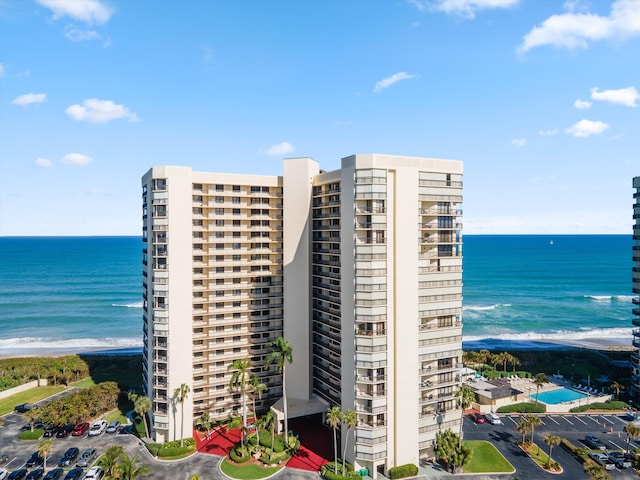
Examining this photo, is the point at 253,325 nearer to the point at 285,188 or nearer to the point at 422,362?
the point at 285,188

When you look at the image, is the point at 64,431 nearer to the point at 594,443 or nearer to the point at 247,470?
the point at 247,470

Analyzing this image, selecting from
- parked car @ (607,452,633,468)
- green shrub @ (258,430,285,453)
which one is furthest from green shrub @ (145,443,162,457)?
parked car @ (607,452,633,468)

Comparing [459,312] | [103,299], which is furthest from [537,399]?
[103,299]

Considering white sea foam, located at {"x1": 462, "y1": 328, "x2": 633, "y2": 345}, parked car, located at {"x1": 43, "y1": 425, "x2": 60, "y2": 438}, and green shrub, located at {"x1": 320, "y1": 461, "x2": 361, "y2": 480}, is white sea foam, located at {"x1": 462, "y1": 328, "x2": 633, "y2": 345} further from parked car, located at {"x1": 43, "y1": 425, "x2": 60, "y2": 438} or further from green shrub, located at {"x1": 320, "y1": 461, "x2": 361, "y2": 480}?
parked car, located at {"x1": 43, "y1": 425, "x2": 60, "y2": 438}

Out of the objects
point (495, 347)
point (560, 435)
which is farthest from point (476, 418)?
point (495, 347)

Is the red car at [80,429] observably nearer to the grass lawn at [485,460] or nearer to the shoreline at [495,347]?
the shoreline at [495,347]
